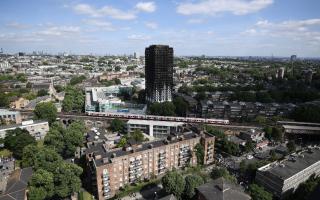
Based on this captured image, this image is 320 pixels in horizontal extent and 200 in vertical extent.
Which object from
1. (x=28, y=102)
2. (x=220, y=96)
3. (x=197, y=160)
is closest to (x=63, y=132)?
(x=197, y=160)

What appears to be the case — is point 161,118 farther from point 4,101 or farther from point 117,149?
point 4,101

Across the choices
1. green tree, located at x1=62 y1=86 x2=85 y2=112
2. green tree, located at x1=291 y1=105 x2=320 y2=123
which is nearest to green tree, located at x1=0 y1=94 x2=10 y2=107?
green tree, located at x1=62 y1=86 x2=85 y2=112

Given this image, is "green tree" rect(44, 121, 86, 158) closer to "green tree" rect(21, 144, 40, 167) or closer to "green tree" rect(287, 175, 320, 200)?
"green tree" rect(21, 144, 40, 167)

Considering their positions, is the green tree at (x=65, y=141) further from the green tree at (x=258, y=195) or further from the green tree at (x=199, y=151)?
the green tree at (x=258, y=195)

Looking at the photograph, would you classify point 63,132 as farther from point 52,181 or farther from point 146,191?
point 146,191

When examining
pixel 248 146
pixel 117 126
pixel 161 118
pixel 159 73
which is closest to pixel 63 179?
pixel 117 126

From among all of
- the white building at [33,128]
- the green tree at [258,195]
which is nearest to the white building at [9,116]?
the white building at [33,128]

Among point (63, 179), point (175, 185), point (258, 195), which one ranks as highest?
point (63, 179)
